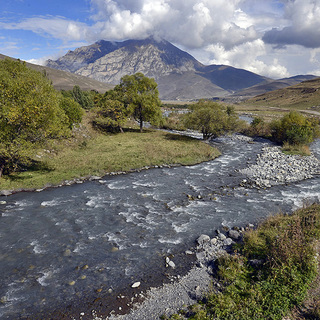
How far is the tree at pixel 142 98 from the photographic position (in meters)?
56.5

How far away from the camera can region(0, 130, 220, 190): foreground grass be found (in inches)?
1082

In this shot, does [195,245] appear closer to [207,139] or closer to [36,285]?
[36,285]

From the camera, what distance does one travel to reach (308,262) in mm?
11680

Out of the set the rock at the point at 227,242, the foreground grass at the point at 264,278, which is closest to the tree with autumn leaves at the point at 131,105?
the rock at the point at 227,242

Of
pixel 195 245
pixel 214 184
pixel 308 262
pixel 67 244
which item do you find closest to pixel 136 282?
pixel 195 245

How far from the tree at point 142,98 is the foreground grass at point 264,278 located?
46.4 metres

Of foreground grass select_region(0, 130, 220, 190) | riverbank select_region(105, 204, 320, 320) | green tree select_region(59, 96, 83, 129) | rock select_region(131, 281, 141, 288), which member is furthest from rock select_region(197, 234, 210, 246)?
green tree select_region(59, 96, 83, 129)

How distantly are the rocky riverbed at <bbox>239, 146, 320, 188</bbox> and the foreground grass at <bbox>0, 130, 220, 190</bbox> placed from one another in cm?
910

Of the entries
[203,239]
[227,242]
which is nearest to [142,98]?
[203,239]

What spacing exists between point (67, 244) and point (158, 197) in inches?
429

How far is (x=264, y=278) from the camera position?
11625 millimetres

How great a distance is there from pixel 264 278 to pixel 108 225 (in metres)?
12.2

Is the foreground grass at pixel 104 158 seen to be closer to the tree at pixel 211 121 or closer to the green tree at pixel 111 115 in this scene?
the green tree at pixel 111 115

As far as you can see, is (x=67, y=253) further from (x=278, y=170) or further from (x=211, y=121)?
(x=211, y=121)
